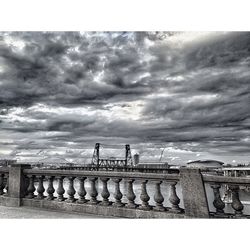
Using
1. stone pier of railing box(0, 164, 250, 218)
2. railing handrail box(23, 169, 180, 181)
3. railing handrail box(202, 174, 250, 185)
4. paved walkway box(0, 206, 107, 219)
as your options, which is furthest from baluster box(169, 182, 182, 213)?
paved walkway box(0, 206, 107, 219)

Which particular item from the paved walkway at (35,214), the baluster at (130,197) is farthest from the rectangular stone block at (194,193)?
the paved walkway at (35,214)

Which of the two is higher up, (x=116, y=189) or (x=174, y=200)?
(x=116, y=189)

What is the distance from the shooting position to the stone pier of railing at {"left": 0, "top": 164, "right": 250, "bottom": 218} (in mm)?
3025

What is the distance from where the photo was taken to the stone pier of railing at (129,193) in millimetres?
3025

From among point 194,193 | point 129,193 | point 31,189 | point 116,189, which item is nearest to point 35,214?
point 31,189

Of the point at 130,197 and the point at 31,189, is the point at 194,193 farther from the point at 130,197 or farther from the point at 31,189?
the point at 31,189

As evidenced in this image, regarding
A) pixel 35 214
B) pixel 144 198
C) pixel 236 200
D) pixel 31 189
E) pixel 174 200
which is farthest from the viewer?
pixel 31 189

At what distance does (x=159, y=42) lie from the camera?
583 centimetres

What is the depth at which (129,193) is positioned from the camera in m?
3.47

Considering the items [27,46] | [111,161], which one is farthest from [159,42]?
[111,161]

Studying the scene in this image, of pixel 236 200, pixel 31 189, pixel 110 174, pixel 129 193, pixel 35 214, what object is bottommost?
pixel 35 214

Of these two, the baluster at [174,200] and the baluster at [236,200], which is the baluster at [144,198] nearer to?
the baluster at [174,200]
